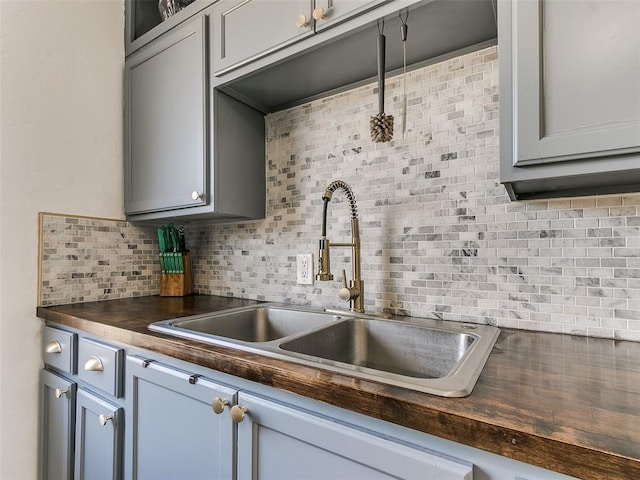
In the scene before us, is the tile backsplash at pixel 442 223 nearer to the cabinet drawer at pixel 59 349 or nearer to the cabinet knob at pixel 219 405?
the cabinet drawer at pixel 59 349

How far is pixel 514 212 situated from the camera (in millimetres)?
1040

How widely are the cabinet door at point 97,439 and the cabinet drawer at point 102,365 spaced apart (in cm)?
6

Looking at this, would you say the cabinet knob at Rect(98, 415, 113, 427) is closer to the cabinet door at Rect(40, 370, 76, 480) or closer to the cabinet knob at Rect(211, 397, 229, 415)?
the cabinet door at Rect(40, 370, 76, 480)

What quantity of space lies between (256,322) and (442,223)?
0.80 meters

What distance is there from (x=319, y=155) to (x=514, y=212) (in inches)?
29.9

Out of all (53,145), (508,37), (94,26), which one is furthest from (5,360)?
(508,37)

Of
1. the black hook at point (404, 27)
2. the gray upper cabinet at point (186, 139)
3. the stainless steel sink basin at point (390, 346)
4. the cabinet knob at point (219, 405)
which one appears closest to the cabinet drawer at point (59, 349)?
Answer: the gray upper cabinet at point (186, 139)

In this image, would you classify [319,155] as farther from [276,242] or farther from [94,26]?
[94,26]

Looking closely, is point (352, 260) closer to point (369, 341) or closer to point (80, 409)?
point (369, 341)

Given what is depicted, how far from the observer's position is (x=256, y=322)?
1.41 metres

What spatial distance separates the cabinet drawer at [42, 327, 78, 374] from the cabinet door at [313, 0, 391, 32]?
1.33 meters

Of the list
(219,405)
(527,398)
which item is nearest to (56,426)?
(219,405)

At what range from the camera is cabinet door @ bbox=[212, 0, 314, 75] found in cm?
109

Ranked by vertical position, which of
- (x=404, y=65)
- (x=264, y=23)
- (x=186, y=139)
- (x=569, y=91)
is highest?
(x=264, y=23)
